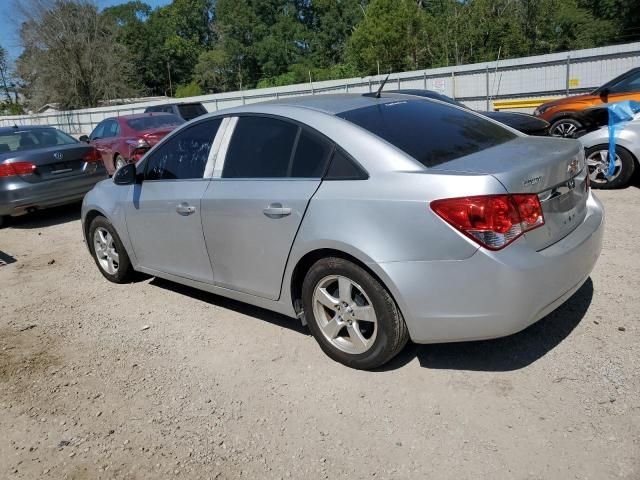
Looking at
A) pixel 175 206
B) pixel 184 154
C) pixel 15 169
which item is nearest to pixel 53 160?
pixel 15 169

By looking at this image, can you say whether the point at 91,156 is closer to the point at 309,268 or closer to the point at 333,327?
the point at 309,268

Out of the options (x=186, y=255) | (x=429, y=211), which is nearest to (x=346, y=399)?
(x=429, y=211)

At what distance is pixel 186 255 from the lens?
427 centimetres

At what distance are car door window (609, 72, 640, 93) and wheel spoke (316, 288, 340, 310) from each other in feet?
25.4

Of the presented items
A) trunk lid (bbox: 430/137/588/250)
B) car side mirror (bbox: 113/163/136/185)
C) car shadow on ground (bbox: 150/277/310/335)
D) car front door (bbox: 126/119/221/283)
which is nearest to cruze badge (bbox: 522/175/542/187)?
trunk lid (bbox: 430/137/588/250)

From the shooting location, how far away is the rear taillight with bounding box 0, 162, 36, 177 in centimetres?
802

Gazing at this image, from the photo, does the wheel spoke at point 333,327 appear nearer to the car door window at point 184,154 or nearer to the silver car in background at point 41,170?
the car door window at point 184,154

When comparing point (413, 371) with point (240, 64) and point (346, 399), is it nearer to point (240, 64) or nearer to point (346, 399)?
point (346, 399)

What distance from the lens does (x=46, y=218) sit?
30.3ft

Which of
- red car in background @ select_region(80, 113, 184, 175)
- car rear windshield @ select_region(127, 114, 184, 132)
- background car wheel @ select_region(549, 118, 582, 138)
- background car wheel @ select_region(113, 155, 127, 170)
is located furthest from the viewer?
car rear windshield @ select_region(127, 114, 184, 132)

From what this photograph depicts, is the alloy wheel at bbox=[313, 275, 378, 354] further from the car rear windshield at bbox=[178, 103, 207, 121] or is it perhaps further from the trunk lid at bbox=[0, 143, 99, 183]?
the car rear windshield at bbox=[178, 103, 207, 121]

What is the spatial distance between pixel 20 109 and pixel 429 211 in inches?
3036

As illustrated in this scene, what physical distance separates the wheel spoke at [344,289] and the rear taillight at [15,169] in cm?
667

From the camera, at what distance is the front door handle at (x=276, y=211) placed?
3404 millimetres
